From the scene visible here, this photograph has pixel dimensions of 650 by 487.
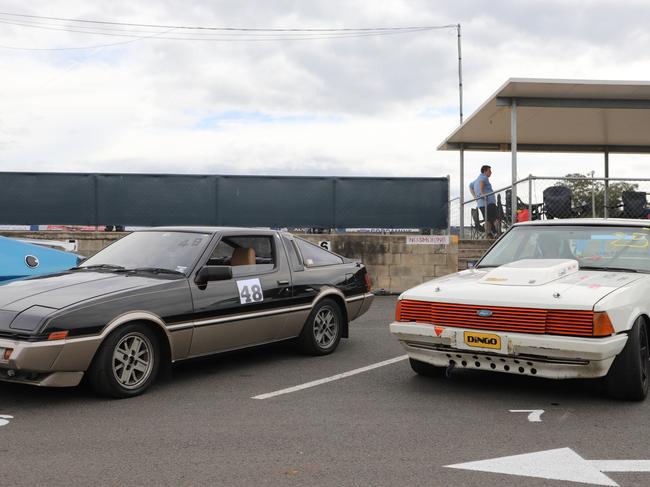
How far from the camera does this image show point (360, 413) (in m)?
4.96

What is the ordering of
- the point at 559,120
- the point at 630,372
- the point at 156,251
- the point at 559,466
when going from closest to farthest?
the point at 559,466, the point at 630,372, the point at 156,251, the point at 559,120

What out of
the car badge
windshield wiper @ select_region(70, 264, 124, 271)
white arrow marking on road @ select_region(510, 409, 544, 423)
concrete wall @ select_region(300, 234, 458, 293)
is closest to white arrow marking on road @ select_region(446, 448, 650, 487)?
white arrow marking on road @ select_region(510, 409, 544, 423)

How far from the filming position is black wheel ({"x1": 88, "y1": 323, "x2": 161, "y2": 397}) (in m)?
5.10

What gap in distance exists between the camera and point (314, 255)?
7434 millimetres

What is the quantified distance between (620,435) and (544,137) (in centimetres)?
1513

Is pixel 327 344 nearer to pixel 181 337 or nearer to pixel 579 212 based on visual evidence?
pixel 181 337

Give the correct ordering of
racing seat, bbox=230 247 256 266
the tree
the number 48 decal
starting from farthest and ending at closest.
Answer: the tree → racing seat, bbox=230 247 256 266 → the number 48 decal

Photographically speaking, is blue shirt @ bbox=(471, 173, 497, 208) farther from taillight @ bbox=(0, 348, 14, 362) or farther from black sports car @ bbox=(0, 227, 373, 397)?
taillight @ bbox=(0, 348, 14, 362)

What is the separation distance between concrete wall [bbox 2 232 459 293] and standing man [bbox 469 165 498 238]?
4.63 feet

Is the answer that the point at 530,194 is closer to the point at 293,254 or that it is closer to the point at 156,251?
the point at 293,254

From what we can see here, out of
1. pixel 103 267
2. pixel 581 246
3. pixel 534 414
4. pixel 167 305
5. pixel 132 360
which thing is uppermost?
pixel 581 246

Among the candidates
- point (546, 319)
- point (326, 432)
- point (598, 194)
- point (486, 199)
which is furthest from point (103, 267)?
point (598, 194)

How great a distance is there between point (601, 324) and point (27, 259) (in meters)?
5.86

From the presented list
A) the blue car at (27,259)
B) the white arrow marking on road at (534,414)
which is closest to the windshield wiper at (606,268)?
the white arrow marking on road at (534,414)
